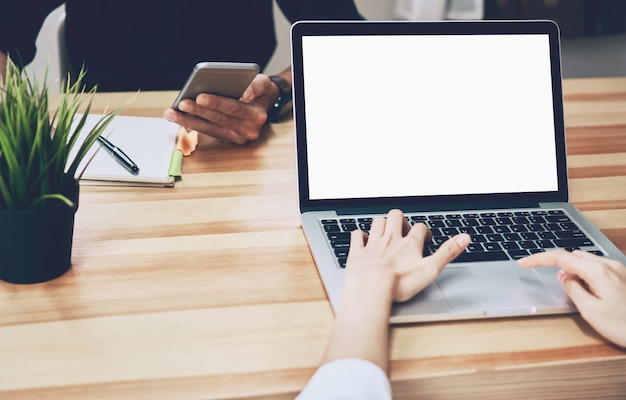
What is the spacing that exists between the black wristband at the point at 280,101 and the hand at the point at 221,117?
0.25 feet

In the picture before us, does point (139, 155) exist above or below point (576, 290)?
below

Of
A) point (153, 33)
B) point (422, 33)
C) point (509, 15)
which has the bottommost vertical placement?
point (509, 15)

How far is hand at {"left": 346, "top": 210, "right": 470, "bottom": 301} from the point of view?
2.04ft

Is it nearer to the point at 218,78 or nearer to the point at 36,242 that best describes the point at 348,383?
the point at 36,242

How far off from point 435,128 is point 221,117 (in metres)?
0.36

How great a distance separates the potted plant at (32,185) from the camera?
0.61m

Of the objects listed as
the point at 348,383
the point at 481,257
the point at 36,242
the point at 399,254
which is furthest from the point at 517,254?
the point at 36,242

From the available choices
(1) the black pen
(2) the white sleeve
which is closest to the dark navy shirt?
(1) the black pen

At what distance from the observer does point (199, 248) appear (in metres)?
0.74

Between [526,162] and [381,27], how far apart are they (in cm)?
26

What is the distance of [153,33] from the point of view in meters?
1.54

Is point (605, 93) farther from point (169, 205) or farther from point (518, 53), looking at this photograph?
point (169, 205)

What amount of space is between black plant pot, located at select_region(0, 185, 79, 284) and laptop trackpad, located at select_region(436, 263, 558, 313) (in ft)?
1.29

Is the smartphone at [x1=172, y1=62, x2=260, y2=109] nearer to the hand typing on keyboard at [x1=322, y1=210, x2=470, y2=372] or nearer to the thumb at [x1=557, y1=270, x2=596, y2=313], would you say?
the hand typing on keyboard at [x1=322, y1=210, x2=470, y2=372]
